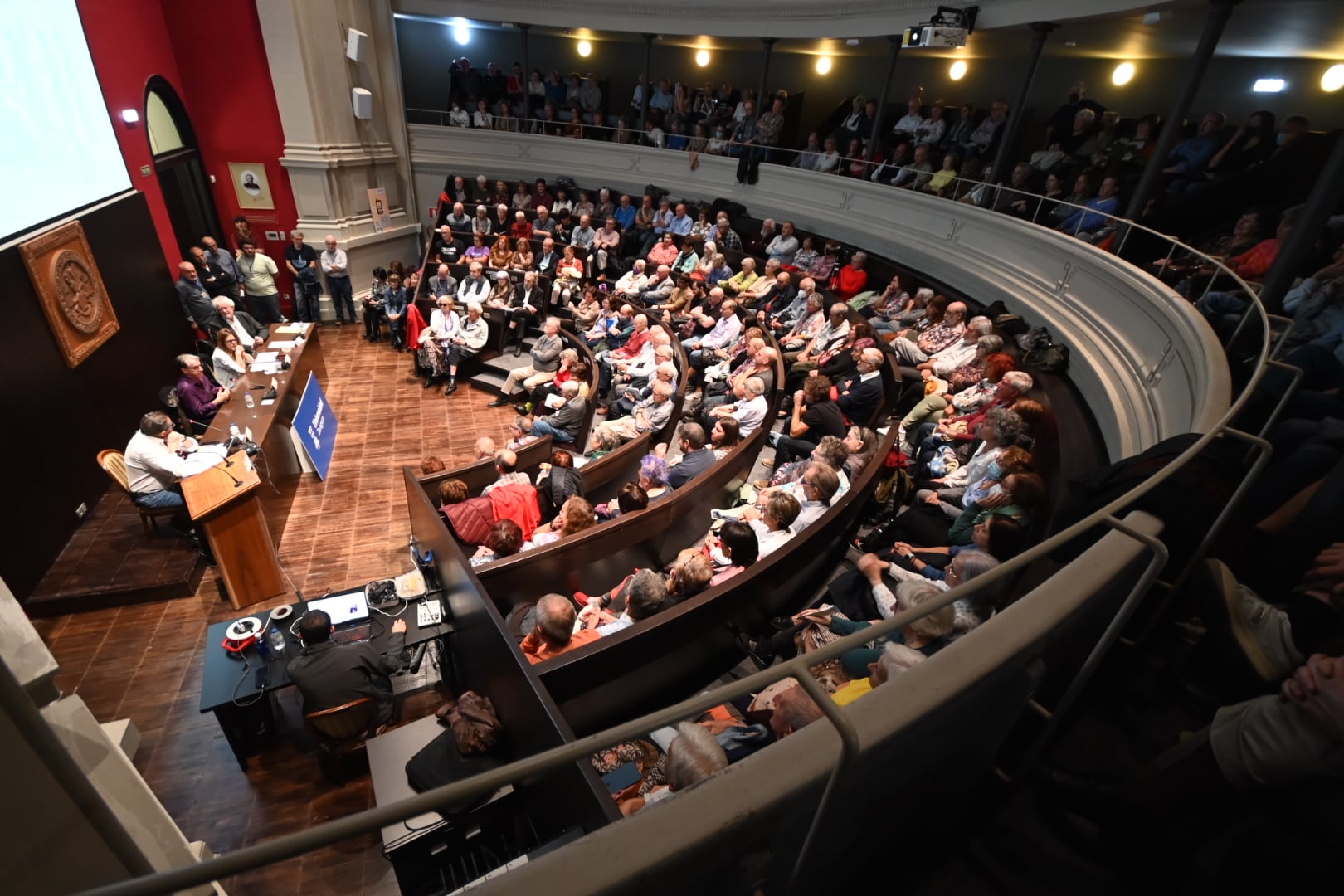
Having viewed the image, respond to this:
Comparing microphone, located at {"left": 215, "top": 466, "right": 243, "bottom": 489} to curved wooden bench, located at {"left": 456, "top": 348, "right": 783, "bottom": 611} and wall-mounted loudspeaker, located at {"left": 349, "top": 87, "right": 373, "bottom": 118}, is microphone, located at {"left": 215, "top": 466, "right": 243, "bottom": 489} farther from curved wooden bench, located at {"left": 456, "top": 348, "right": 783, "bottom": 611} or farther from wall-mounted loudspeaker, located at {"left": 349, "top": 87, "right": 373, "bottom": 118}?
wall-mounted loudspeaker, located at {"left": 349, "top": 87, "right": 373, "bottom": 118}

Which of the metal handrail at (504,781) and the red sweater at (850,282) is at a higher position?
the metal handrail at (504,781)

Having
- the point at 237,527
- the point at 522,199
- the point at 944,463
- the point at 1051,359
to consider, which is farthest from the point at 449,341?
the point at 1051,359

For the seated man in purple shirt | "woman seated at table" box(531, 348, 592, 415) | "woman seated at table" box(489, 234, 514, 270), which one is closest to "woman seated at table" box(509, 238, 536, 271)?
"woman seated at table" box(489, 234, 514, 270)

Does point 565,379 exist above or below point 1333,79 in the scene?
below

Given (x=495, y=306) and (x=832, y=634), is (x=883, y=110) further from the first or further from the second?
(x=832, y=634)

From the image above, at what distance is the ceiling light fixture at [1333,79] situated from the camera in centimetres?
634

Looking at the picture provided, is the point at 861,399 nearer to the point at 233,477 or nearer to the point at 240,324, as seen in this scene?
the point at 233,477

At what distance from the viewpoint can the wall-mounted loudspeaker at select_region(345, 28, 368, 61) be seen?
899 cm

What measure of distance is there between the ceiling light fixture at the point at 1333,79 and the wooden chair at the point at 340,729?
33.8 ft

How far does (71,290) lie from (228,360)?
1177 millimetres

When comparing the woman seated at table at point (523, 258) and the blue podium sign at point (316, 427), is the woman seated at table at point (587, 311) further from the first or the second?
the blue podium sign at point (316, 427)

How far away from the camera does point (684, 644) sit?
9.64ft

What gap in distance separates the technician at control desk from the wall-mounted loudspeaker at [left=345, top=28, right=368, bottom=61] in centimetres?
930

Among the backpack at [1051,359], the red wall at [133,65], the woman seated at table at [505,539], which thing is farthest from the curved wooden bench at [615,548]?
the red wall at [133,65]
